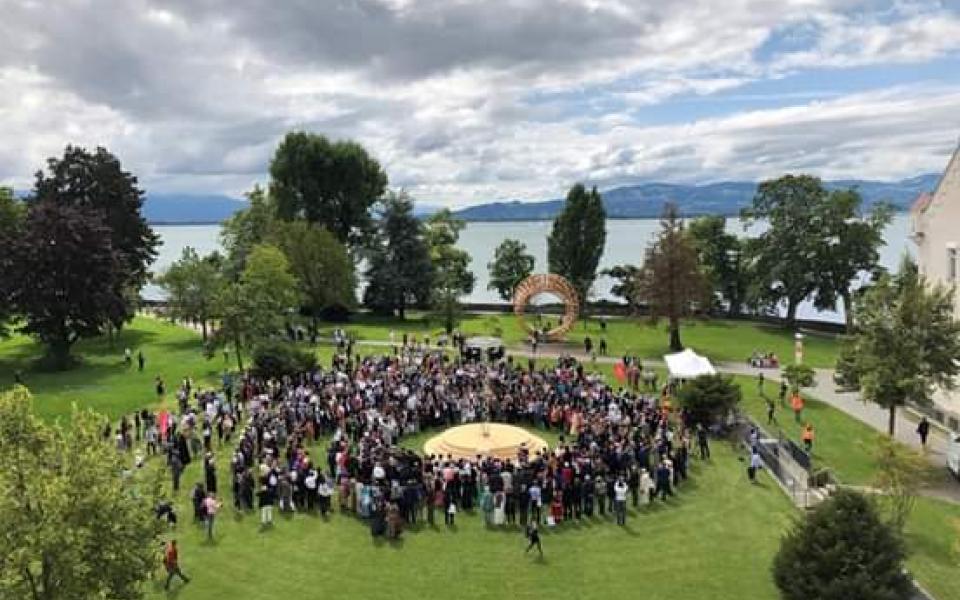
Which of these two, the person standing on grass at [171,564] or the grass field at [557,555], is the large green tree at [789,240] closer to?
the grass field at [557,555]

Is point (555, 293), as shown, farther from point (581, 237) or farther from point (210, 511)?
point (210, 511)

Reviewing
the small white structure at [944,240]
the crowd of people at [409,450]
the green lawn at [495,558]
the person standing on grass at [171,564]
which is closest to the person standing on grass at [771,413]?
the crowd of people at [409,450]

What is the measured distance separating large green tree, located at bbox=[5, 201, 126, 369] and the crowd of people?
1320cm

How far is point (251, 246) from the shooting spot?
61875mm

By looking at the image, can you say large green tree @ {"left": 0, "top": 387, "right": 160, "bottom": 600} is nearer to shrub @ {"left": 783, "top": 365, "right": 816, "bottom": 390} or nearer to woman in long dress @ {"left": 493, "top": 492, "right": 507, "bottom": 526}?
woman in long dress @ {"left": 493, "top": 492, "right": 507, "bottom": 526}

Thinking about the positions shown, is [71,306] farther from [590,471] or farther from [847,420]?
[847,420]

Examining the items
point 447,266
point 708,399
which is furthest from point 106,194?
point 708,399

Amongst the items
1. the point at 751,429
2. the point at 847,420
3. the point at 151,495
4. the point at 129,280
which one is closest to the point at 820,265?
the point at 847,420

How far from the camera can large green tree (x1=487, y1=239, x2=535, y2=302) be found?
70.4 meters

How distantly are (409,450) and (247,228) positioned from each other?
4444cm

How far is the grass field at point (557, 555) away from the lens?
17.8m

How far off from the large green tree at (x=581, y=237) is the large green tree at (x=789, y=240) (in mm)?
11630

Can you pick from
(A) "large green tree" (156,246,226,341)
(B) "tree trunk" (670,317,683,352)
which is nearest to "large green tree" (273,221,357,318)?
(A) "large green tree" (156,246,226,341)

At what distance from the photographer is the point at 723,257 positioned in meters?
65.0
